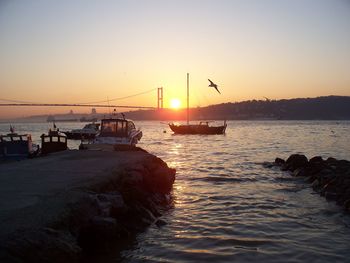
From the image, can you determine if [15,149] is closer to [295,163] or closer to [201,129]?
[295,163]

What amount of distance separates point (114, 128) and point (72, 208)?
18.1 meters

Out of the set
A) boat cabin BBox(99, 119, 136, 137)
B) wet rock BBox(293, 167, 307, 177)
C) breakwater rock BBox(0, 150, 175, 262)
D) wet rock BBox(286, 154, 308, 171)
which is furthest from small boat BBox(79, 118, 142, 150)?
breakwater rock BBox(0, 150, 175, 262)

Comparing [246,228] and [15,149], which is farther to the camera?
[15,149]

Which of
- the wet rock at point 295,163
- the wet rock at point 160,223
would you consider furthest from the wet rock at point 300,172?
the wet rock at point 160,223

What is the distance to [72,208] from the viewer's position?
822 cm

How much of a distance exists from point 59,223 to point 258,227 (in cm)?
534

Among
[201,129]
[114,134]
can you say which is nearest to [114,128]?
[114,134]

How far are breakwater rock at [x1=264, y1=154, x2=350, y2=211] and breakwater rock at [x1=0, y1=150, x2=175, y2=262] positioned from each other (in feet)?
18.4

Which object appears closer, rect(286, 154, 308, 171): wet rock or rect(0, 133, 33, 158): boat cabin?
rect(0, 133, 33, 158): boat cabin

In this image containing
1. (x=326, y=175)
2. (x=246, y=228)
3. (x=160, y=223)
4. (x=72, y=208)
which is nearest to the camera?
(x=72, y=208)

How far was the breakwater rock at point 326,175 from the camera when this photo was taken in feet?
47.3

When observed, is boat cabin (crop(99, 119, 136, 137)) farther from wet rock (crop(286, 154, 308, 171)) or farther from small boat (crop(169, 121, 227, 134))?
small boat (crop(169, 121, 227, 134))

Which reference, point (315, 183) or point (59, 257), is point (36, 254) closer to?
point (59, 257)

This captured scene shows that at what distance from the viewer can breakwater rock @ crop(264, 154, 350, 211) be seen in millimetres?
14427
